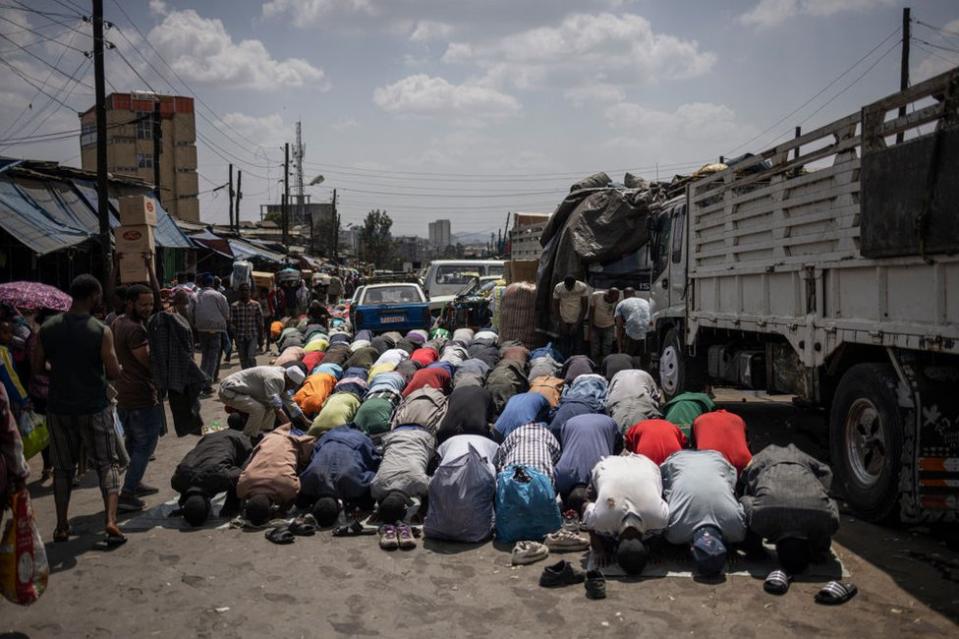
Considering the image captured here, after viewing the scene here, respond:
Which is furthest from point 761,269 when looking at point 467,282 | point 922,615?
point 467,282

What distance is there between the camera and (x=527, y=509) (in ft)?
18.3

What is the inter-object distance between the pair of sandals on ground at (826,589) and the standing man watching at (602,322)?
761 centimetres

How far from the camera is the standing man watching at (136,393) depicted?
636 centimetres

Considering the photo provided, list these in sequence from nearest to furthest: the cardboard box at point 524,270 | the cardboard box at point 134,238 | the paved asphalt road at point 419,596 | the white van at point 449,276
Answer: the paved asphalt road at point 419,596 < the cardboard box at point 134,238 < the cardboard box at point 524,270 < the white van at point 449,276

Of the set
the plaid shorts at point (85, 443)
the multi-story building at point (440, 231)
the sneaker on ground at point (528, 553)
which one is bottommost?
the sneaker on ground at point (528, 553)

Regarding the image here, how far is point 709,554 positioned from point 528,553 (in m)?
1.22

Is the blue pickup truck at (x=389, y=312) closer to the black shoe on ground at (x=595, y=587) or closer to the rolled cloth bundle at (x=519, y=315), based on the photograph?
the rolled cloth bundle at (x=519, y=315)

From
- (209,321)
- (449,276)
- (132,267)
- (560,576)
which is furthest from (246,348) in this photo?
(560,576)

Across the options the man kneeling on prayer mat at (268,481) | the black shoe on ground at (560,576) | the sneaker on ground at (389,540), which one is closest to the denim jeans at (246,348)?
the man kneeling on prayer mat at (268,481)

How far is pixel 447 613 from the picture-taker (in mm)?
4402

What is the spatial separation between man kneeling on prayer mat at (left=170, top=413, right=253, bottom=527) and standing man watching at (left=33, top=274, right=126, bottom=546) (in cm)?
59

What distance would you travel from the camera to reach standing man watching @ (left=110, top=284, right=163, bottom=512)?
6.36m

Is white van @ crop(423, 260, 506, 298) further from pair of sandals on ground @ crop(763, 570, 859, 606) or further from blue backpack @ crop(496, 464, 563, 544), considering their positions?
pair of sandals on ground @ crop(763, 570, 859, 606)

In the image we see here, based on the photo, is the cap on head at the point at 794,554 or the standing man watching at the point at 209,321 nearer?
the cap on head at the point at 794,554
